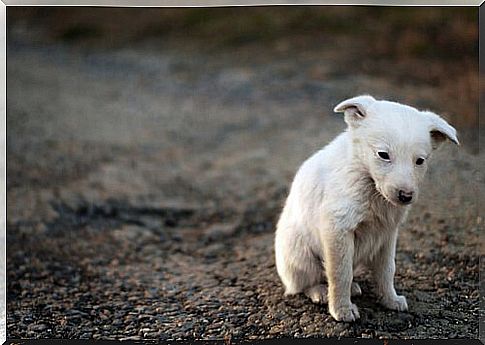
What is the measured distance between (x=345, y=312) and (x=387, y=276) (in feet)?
1.34

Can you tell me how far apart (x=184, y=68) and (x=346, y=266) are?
264 inches

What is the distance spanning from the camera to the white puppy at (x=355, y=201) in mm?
4590

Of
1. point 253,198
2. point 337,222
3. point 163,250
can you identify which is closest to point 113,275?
point 163,250

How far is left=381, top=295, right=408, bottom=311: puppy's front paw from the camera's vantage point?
544cm

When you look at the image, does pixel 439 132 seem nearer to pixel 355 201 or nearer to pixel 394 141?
pixel 394 141

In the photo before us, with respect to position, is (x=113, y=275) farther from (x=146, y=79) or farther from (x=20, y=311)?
(x=146, y=79)

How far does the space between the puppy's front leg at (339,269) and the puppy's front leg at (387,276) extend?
1.03 feet

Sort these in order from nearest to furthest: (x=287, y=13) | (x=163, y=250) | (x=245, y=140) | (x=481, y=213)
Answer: (x=481, y=213), (x=163, y=250), (x=245, y=140), (x=287, y=13)

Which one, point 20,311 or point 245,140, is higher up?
point 245,140

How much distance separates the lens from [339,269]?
499 centimetres

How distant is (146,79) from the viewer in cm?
1107

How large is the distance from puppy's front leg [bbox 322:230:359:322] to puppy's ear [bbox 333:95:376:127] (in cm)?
72

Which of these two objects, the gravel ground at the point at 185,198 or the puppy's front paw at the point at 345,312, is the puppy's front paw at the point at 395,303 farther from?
the puppy's front paw at the point at 345,312

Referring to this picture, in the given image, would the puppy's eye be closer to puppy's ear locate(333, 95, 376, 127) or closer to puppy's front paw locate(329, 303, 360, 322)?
puppy's ear locate(333, 95, 376, 127)
